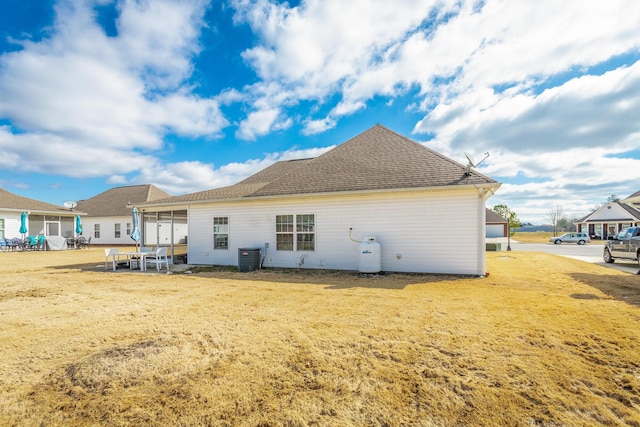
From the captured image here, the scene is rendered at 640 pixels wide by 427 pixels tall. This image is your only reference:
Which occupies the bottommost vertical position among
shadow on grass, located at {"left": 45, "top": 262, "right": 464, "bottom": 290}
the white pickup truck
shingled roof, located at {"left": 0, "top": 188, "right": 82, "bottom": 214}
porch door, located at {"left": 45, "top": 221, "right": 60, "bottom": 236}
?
shadow on grass, located at {"left": 45, "top": 262, "right": 464, "bottom": 290}

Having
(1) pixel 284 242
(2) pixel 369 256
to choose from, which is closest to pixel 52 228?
(1) pixel 284 242

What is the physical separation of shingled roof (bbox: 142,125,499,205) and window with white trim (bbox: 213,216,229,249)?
106 centimetres

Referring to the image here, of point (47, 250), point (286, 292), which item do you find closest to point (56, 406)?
point (286, 292)

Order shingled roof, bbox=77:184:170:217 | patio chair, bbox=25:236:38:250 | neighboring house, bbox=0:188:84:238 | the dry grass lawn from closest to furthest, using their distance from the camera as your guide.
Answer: the dry grass lawn → patio chair, bbox=25:236:38:250 → neighboring house, bbox=0:188:84:238 → shingled roof, bbox=77:184:170:217

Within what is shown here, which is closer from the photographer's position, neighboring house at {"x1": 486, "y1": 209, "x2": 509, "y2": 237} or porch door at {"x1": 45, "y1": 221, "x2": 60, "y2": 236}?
porch door at {"x1": 45, "y1": 221, "x2": 60, "y2": 236}

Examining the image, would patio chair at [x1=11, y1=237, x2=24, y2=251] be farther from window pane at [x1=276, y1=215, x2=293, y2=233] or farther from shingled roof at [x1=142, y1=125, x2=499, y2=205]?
window pane at [x1=276, y1=215, x2=293, y2=233]

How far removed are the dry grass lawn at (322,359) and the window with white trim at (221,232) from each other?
5809mm

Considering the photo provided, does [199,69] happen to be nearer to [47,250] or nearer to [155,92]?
[155,92]

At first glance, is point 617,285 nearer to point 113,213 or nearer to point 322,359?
point 322,359

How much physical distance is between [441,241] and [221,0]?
11149mm

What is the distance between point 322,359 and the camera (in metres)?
3.52

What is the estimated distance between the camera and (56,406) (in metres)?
2.63

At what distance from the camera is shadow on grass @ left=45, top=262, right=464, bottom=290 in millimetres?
8414

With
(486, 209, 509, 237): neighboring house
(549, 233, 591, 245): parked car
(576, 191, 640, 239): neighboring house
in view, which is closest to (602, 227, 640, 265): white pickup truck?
(549, 233, 591, 245): parked car
